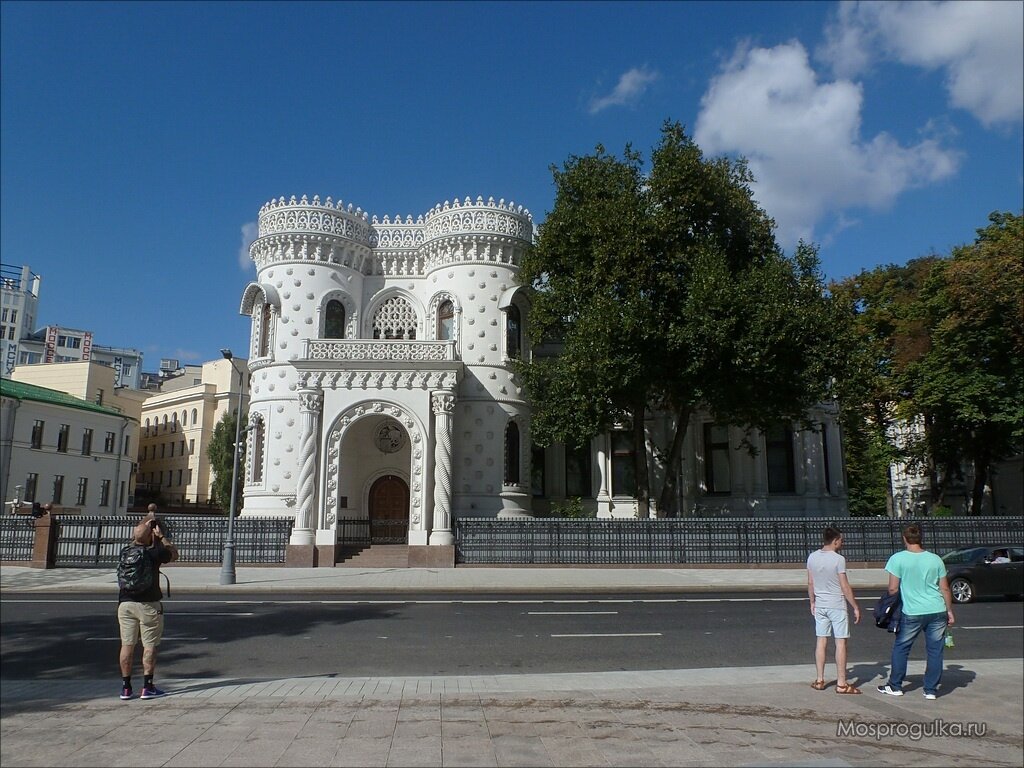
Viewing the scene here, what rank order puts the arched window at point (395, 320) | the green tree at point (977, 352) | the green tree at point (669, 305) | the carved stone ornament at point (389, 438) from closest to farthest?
1. the green tree at point (669, 305)
2. the green tree at point (977, 352)
3. the carved stone ornament at point (389, 438)
4. the arched window at point (395, 320)

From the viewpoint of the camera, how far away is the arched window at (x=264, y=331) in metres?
29.8

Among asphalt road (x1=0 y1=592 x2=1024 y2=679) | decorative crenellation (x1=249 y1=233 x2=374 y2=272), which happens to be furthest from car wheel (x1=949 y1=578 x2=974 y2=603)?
decorative crenellation (x1=249 y1=233 x2=374 y2=272)

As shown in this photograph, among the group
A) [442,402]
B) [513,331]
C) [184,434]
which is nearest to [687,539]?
[442,402]

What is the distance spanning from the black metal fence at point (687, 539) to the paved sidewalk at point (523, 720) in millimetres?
15444

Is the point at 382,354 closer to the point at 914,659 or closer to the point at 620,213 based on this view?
the point at 620,213

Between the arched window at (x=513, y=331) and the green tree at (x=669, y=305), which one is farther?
the arched window at (x=513, y=331)

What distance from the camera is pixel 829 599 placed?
7.66 m

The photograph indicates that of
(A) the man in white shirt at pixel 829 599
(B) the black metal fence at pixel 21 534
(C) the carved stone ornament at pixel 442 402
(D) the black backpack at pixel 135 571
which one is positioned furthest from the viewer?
(C) the carved stone ornament at pixel 442 402

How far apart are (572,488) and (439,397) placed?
898cm

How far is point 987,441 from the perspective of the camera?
3209 centimetres

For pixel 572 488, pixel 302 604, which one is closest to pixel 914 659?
pixel 302 604

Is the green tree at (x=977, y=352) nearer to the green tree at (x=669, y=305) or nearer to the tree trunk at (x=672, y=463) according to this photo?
the green tree at (x=669, y=305)

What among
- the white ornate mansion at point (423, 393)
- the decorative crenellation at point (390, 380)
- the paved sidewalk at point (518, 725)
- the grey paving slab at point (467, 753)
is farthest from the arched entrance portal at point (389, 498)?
the grey paving slab at point (467, 753)

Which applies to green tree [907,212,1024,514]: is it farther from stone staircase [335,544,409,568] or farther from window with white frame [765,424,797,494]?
stone staircase [335,544,409,568]
